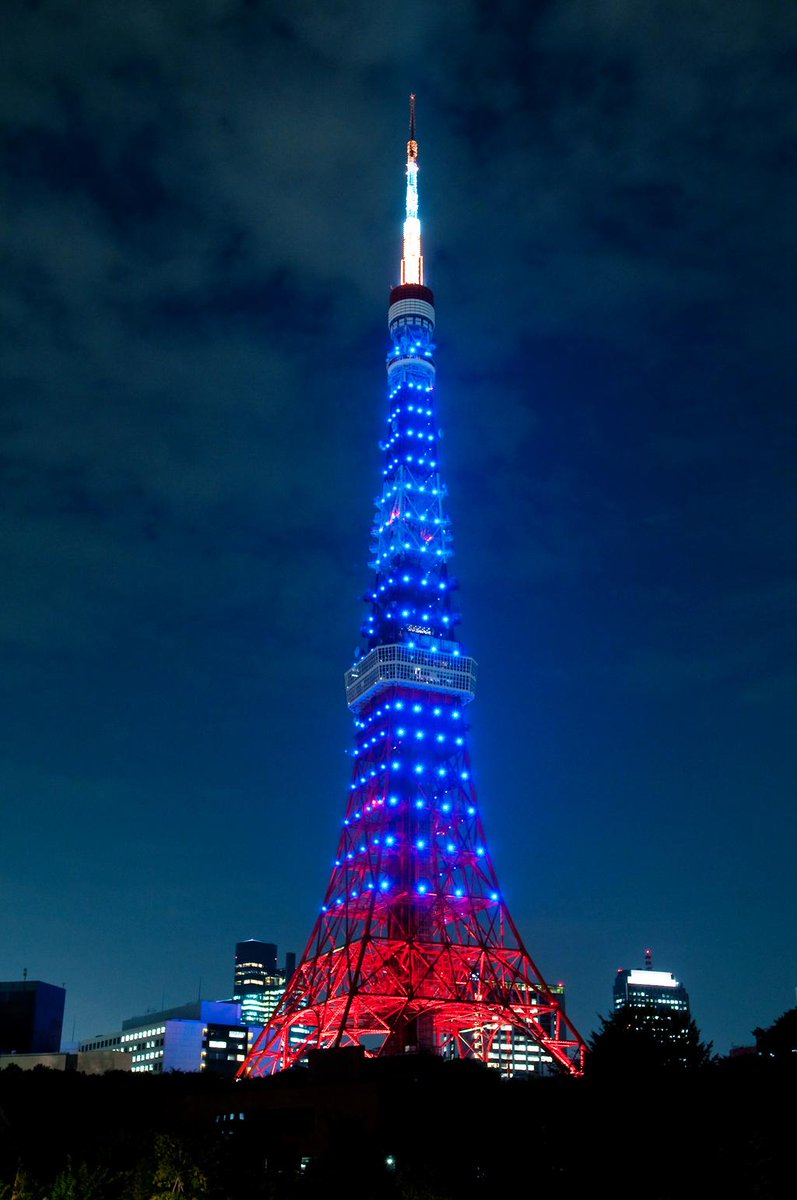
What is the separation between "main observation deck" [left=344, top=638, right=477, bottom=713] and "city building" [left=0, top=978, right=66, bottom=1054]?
61326 millimetres

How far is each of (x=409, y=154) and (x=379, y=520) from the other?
40560 millimetres

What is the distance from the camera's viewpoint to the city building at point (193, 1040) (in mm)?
162875

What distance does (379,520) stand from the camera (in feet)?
353

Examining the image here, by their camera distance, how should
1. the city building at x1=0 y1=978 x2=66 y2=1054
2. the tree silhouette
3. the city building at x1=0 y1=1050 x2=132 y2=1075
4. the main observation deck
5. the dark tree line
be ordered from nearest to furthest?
the dark tree line < the tree silhouette < the main observation deck < the city building at x1=0 y1=1050 x2=132 y2=1075 < the city building at x1=0 y1=978 x2=66 y2=1054

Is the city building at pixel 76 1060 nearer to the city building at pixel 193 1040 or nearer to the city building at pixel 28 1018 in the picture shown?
the city building at pixel 28 1018

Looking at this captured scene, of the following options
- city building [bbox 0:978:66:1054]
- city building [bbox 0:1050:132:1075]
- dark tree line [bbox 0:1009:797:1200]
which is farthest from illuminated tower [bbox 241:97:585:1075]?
city building [bbox 0:978:66:1054]

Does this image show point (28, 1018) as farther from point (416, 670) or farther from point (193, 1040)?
point (416, 670)

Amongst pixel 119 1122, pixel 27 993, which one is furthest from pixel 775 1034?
pixel 27 993

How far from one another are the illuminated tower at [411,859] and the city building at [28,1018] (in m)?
50.8

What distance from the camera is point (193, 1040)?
164500 millimetres

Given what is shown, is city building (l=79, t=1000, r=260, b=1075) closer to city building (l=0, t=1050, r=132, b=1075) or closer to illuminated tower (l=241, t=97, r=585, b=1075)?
city building (l=0, t=1050, r=132, b=1075)

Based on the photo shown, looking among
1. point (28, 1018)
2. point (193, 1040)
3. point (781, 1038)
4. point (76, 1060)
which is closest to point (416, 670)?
point (781, 1038)

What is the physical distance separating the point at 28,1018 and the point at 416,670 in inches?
2713

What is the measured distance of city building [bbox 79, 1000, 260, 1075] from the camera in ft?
534
